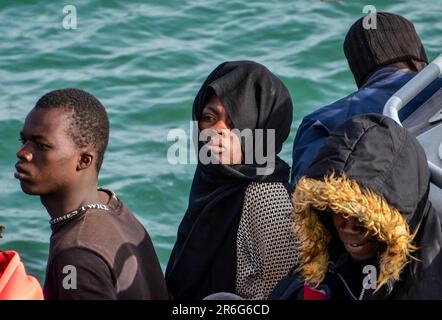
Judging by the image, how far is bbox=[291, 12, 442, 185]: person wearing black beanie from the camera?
418 cm

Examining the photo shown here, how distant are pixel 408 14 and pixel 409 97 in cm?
459

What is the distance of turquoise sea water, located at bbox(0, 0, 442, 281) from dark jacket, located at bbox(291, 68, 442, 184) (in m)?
2.30

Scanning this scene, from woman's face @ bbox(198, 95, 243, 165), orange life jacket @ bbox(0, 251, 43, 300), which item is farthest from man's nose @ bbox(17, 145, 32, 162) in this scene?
woman's face @ bbox(198, 95, 243, 165)

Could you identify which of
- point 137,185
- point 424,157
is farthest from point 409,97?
point 137,185

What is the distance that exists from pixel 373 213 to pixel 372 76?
136cm

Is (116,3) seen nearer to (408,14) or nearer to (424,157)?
(408,14)

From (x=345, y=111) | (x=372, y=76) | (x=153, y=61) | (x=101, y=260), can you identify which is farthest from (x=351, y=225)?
(x=153, y=61)

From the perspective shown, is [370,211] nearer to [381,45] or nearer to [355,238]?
[355,238]

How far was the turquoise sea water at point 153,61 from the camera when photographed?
6879 mm

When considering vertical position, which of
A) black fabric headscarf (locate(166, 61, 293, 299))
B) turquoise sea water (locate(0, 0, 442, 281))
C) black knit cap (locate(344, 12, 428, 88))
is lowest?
turquoise sea water (locate(0, 0, 442, 281))

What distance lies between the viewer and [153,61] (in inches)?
315

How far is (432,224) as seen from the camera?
3.30m

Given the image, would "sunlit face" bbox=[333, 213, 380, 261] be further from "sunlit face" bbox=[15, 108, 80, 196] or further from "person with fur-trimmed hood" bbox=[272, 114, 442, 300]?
"sunlit face" bbox=[15, 108, 80, 196]

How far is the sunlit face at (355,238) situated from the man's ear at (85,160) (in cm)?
74
